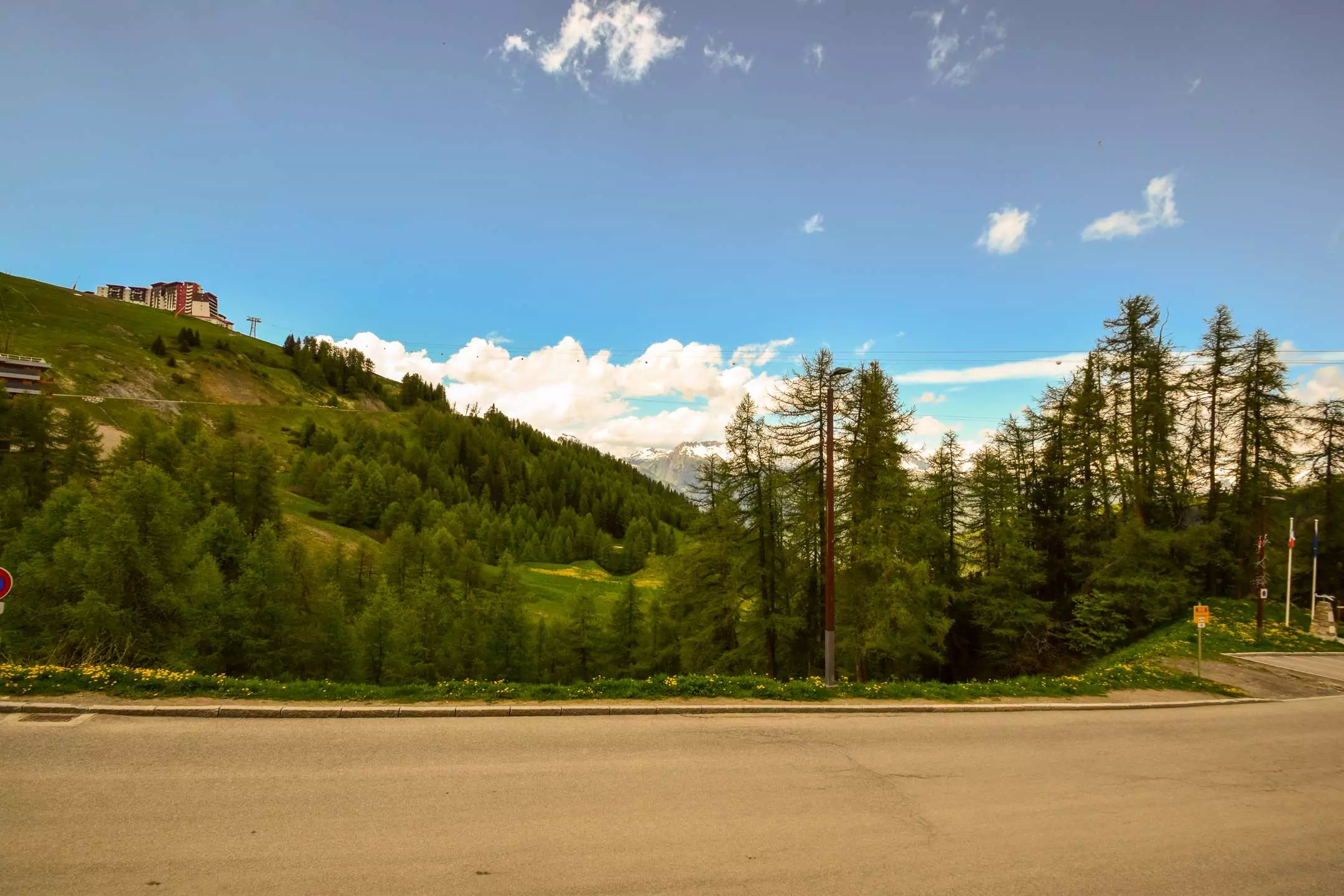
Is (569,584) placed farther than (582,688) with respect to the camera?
Yes

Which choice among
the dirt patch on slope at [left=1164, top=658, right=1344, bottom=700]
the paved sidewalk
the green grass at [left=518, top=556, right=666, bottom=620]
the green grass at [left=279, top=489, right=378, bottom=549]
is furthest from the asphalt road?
the green grass at [left=279, top=489, right=378, bottom=549]

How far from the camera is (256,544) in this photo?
36188 millimetres

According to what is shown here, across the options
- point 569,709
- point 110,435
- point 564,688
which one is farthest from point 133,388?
point 569,709

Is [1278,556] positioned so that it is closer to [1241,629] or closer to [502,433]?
[1241,629]

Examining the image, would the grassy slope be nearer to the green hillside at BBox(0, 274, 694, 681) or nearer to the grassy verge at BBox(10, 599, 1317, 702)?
the green hillside at BBox(0, 274, 694, 681)

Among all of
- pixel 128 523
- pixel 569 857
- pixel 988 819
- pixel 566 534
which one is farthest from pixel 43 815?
pixel 566 534

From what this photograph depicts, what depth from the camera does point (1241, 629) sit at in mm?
26641

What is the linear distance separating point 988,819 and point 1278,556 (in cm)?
3780

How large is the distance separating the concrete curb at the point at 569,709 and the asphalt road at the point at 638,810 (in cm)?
33

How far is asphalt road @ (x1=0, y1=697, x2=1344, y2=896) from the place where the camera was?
6316mm

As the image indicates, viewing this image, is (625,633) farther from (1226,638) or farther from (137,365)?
(137,365)

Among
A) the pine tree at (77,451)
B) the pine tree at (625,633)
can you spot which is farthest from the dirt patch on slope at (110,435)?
the pine tree at (625,633)

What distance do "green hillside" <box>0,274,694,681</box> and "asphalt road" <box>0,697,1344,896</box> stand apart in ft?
27.6

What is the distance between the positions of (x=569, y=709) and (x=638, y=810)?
4594 mm
